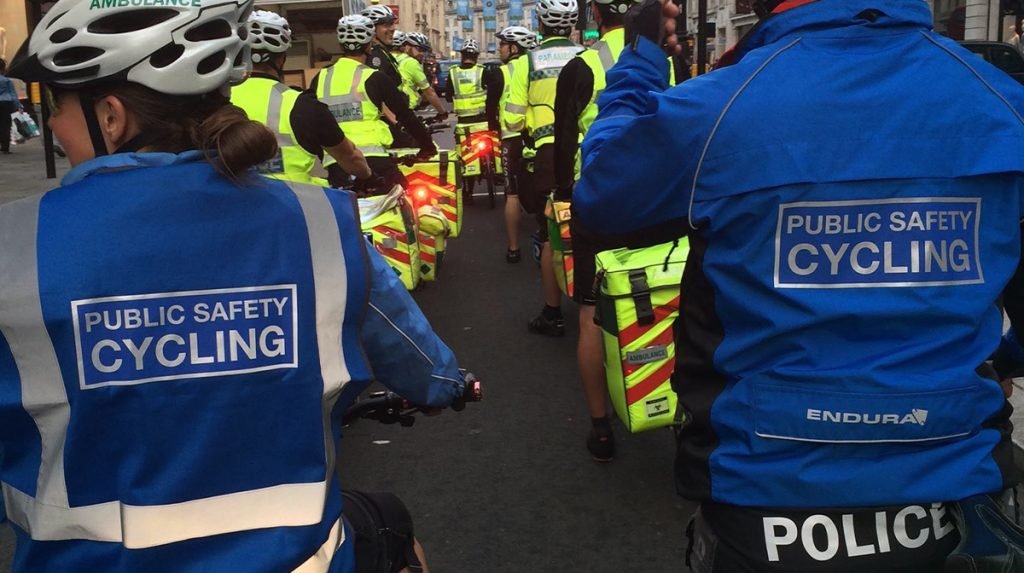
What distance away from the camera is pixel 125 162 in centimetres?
171

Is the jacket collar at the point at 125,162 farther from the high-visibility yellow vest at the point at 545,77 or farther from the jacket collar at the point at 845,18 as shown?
the high-visibility yellow vest at the point at 545,77

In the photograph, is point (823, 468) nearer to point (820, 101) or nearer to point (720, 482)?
point (720, 482)

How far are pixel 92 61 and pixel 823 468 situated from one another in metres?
1.48

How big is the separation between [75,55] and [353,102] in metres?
5.79

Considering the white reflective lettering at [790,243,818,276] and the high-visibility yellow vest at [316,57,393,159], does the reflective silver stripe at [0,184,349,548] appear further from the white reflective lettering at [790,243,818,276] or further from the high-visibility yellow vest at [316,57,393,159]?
the high-visibility yellow vest at [316,57,393,159]

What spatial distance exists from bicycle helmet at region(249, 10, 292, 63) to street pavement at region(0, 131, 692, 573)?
2.07 meters

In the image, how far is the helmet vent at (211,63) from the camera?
194cm

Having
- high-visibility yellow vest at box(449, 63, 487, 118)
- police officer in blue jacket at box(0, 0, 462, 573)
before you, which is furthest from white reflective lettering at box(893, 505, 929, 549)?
high-visibility yellow vest at box(449, 63, 487, 118)

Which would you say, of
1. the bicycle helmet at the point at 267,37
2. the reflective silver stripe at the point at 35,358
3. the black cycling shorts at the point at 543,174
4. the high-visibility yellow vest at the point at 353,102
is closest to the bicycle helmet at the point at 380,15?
the high-visibility yellow vest at the point at 353,102

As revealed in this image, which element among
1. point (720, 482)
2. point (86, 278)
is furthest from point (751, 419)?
point (86, 278)

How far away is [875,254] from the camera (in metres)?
1.83

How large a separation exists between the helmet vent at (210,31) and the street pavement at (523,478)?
8.09ft

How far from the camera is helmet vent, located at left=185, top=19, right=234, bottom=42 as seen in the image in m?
1.97

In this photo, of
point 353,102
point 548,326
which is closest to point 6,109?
point 353,102
